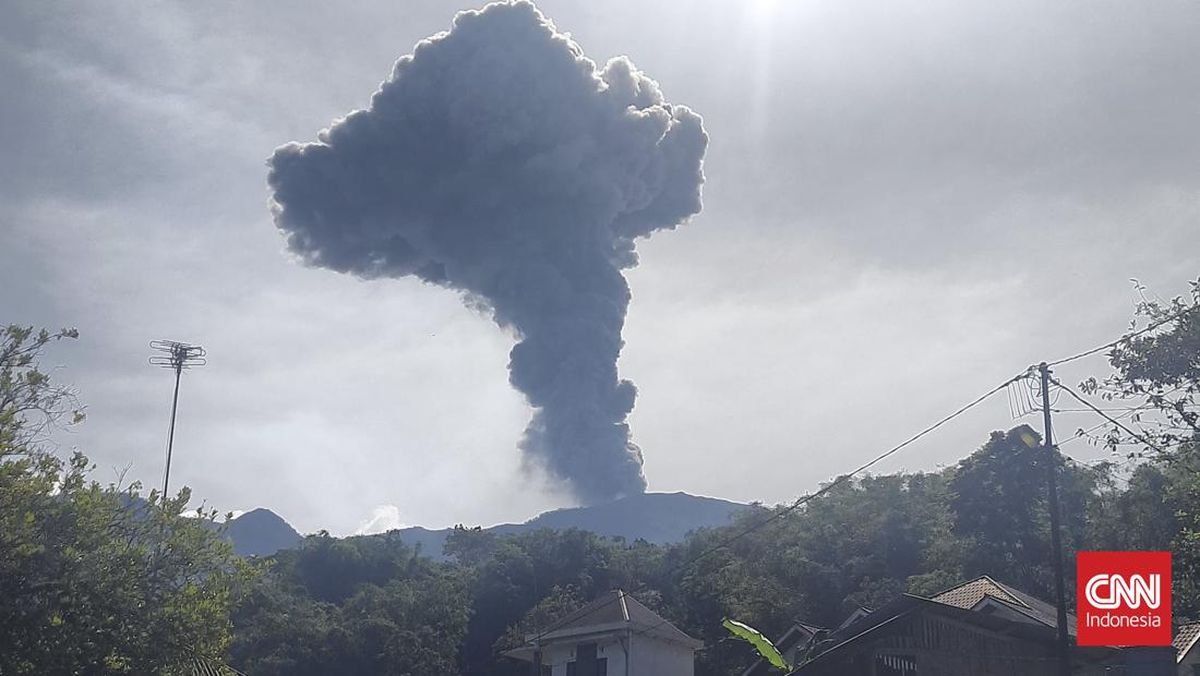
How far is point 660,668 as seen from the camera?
4409cm

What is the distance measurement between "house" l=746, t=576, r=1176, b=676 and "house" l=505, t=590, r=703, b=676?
1727 cm

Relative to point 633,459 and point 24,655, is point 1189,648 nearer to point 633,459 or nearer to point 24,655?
point 24,655

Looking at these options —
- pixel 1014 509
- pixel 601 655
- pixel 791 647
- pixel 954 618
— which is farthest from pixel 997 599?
pixel 1014 509

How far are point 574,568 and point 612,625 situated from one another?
41635 mm

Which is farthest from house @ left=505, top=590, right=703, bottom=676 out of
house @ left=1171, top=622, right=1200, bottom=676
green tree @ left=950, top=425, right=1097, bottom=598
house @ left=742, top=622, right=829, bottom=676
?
green tree @ left=950, top=425, right=1097, bottom=598

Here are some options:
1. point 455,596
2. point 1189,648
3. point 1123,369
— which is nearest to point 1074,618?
point 1189,648

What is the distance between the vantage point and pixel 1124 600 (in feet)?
77.1

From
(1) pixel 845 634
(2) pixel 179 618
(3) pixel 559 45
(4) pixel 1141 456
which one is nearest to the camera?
(2) pixel 179 618

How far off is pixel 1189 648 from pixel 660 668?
1997 cm

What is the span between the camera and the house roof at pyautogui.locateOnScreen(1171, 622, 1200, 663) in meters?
29.2

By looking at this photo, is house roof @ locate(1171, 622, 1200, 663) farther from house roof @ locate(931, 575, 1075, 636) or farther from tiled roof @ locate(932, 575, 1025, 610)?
tiled roof @ locate(932, 575, 1025, 610)

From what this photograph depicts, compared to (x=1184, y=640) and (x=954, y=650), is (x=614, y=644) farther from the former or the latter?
(x=954, y=650)

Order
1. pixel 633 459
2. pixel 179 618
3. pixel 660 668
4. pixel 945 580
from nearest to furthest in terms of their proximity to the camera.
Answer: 1. pixel 179 618
2. pixel 660 668
3. pixel 945 580
4. pixel 633 459

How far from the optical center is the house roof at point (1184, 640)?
95.7 feet
